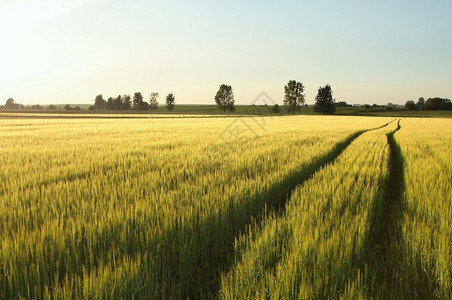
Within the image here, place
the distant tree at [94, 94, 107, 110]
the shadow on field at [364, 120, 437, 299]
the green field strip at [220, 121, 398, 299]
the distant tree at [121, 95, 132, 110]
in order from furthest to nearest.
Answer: the distant tree at [94, 94, 107, 110]
the distant tree at [121, 95, 132, 110]
the shadow on field at [364, 120, 437, 299]
the green field strip at [220, 121, 398, 299]

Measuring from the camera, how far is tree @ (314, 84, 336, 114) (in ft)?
301

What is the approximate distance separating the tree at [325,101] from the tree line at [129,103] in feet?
221

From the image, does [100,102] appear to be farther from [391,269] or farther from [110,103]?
[391,269]

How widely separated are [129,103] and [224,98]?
6108 cm

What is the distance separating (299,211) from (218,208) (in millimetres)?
857

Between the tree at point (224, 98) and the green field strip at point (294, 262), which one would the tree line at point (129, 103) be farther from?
the green field strip at point (294, 262)

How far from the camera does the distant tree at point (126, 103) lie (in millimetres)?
130875

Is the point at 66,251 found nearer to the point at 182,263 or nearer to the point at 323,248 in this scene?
the point at 182,263

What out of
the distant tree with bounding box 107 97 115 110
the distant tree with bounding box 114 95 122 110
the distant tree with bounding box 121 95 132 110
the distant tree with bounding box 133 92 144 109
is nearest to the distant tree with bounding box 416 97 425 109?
the distant tree with bounding box 133 92 144 109

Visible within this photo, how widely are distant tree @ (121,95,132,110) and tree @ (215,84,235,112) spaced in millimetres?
56844

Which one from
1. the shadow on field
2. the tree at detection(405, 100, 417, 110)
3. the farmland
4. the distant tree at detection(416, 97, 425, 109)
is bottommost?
the shadow on field

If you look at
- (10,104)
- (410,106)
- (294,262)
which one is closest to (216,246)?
(294,262)

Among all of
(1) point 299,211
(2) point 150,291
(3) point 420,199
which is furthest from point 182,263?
(3) point 420,199

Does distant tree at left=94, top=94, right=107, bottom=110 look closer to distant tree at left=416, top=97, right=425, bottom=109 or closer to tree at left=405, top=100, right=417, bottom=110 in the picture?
tree at left=405, top=100, right=417, bottom=110
